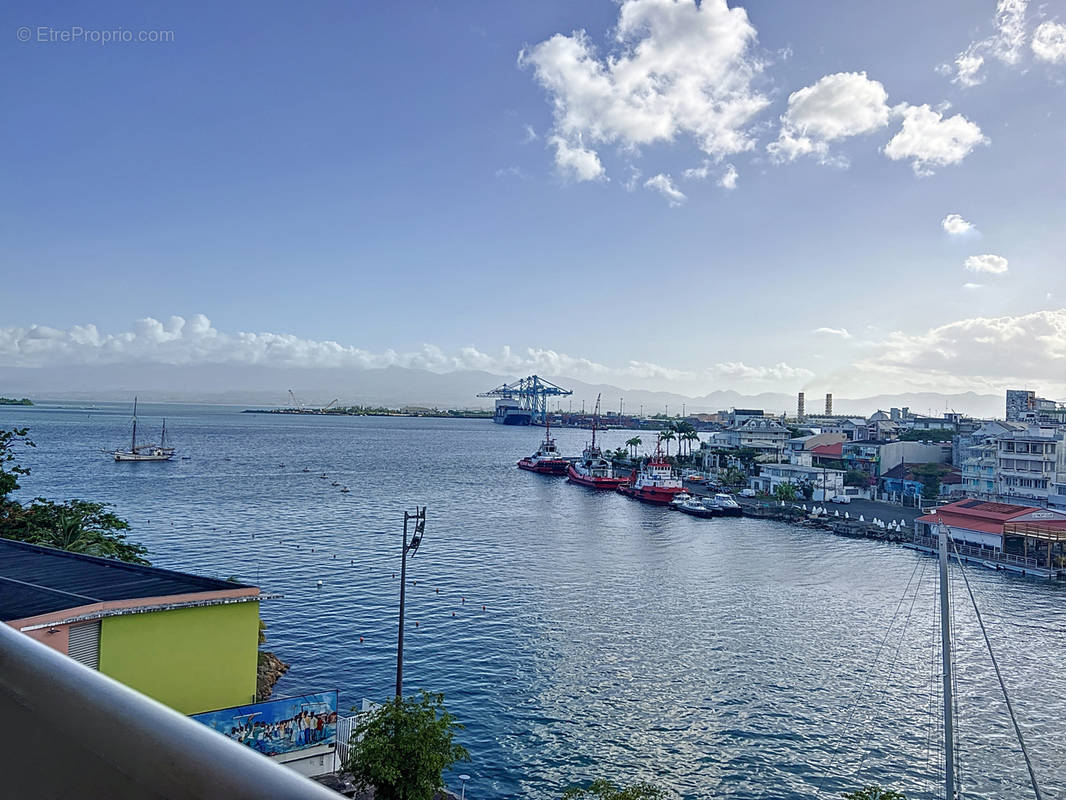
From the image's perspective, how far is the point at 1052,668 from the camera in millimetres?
13055

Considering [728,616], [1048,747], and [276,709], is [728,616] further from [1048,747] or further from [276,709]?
[276,709]

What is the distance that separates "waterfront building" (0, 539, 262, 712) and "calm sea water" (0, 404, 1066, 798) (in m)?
3.32

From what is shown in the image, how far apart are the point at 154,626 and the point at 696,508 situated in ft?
91.3

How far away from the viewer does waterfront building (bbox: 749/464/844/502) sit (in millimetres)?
35750

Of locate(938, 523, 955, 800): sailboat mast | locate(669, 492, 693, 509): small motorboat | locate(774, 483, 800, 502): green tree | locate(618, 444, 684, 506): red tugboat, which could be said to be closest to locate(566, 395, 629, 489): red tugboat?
locate(618, 444, 684, 506): red tugboat

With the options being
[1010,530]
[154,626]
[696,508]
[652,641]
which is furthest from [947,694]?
[696,508]

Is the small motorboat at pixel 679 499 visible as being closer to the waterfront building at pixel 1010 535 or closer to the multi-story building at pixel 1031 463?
the waterfront building at pixel 1010 535

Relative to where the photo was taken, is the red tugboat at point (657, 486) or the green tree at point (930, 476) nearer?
the green tree at point (930, 476)

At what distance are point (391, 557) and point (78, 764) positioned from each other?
808 inches

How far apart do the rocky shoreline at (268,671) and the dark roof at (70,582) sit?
9.87 ft

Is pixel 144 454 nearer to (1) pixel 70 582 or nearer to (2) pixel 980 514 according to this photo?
(1) pixel 70 582

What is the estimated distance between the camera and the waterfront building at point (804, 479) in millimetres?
35750

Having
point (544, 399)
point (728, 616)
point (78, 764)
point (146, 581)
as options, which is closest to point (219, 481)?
point (728, 616)

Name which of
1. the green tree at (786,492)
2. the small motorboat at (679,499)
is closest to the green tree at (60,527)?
the small motorboat at (679,499)
